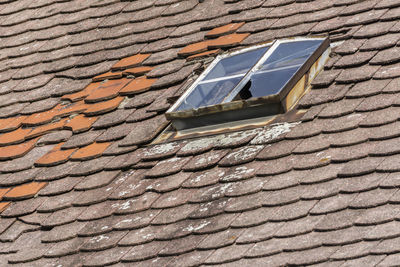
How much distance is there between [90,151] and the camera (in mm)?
5844

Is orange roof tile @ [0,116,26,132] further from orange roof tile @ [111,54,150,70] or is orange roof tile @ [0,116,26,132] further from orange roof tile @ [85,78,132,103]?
orange roof tile @ [111,54,150,70]

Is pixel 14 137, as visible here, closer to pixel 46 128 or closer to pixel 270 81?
pixel 46 128

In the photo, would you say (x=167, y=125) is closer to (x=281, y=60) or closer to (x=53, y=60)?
(x=281, y=60)

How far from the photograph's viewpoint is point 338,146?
184 inches

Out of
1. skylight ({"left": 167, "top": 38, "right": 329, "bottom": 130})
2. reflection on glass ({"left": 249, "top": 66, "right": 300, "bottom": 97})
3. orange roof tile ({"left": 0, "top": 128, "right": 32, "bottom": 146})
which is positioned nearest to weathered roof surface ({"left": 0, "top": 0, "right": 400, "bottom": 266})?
orange roof tile ({"left": 0, "top": 128, "right": 32, "bottom": 146})

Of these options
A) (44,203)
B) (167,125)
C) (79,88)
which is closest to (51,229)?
(44,203)

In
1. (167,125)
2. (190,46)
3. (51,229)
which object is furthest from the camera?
(190,46)

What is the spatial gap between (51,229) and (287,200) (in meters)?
1.68

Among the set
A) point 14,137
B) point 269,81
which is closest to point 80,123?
point 14,137

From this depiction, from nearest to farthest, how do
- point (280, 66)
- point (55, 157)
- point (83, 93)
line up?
point (280, 66) < point (55, 157) < point (83, 93)

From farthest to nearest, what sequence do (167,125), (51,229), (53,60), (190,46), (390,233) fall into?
1. (53,60)
2. (190,46)
3. (167,125)
4. (51,229)
5. (390,233)

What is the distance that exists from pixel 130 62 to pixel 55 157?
3.34 ft

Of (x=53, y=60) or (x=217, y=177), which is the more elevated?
(x=53, y=60)

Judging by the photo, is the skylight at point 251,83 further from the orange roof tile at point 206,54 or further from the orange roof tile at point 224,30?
the orange roof tile at point 224,30
